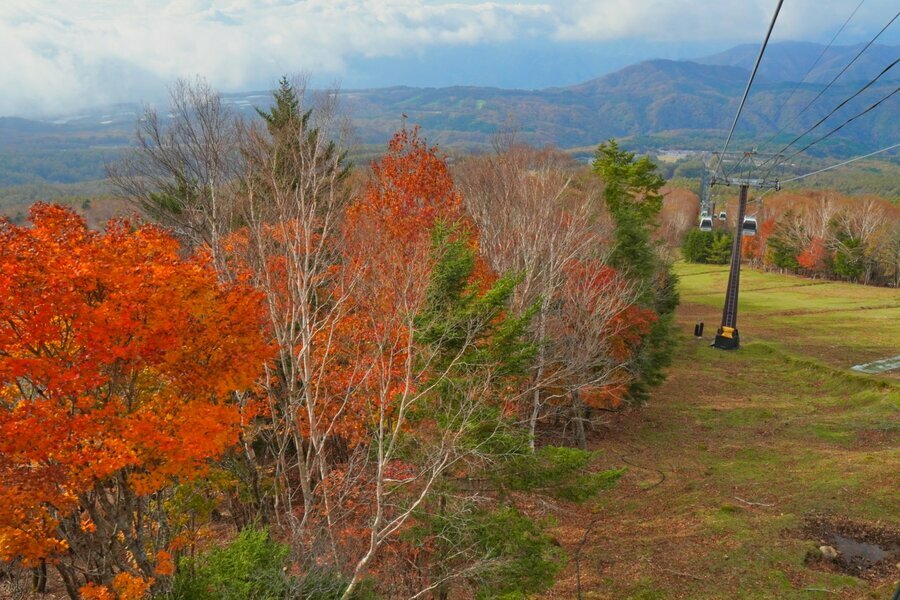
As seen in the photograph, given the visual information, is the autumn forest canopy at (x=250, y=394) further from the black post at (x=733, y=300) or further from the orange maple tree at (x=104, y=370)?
the black post at (x=733, y=300)

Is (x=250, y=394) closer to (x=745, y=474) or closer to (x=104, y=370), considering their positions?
(x=104, y=370)

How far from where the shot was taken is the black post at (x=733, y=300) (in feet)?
132

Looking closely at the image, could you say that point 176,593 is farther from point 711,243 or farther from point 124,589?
point 711,243

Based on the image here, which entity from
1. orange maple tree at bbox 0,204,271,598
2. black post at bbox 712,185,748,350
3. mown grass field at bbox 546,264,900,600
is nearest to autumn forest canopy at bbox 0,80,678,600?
orange maple tree at bbox 0,204,271,598

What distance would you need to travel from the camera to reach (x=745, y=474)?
77.9ft

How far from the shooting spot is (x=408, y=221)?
26.7 meters

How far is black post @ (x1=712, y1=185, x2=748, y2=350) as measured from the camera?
132 feet

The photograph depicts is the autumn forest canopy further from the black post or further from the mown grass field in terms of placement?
the black post

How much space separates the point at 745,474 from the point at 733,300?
22.5 meters

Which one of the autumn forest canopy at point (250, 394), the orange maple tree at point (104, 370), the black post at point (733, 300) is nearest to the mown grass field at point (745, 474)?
the black post at point (733, 300)

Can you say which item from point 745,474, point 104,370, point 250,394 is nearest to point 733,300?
point 745,474

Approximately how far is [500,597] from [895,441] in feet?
75.4

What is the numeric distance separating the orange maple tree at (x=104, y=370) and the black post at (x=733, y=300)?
120 feet

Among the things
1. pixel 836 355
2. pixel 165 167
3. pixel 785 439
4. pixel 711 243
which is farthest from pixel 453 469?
pixel 711 243
